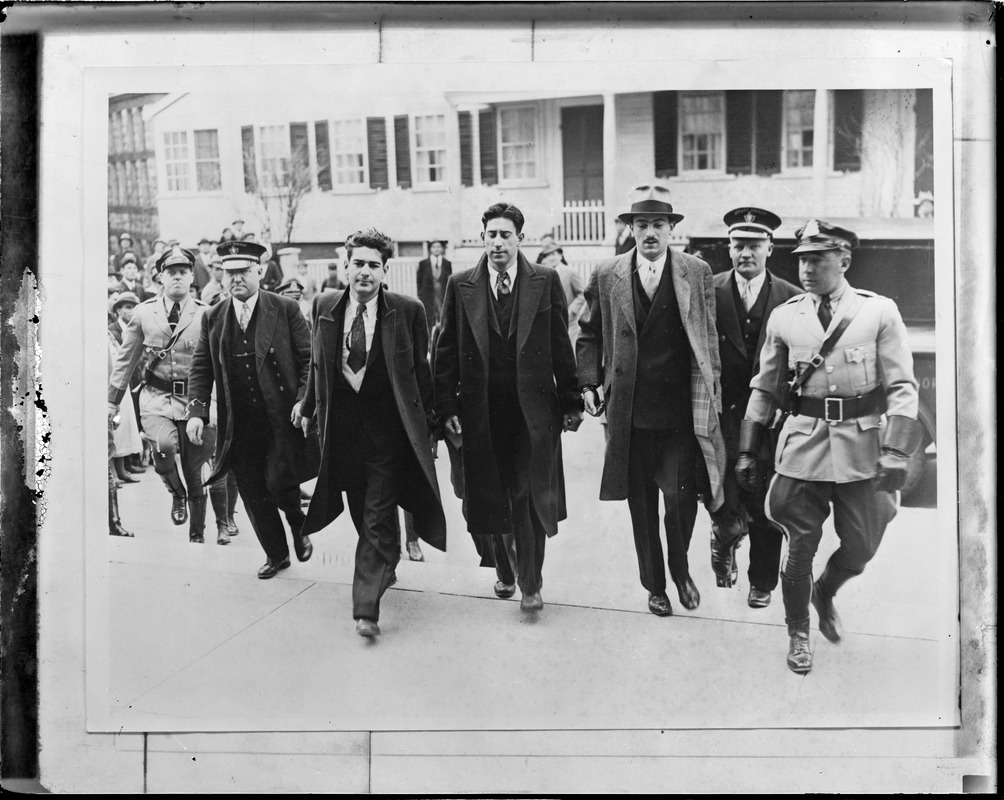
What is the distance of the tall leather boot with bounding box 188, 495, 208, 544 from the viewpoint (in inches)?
178

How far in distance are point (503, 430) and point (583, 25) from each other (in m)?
1.94

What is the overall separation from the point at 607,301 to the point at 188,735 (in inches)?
114

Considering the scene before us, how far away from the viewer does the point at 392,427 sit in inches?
173

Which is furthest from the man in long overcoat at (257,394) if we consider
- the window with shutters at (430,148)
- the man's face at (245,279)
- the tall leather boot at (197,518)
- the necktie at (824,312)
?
the necktie at (824,312)

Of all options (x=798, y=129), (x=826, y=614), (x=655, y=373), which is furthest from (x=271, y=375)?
(x=826, y=614)

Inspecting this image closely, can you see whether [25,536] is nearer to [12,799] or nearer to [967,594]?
[12,799]

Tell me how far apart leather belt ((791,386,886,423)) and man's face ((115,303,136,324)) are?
3.17m

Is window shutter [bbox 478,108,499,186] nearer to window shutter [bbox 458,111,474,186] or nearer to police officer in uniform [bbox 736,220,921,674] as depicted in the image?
window shutter [bbox 458,111,474,186]

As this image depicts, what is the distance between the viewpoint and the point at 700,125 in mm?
4320

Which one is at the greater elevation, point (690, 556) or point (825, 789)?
point (690, 556)

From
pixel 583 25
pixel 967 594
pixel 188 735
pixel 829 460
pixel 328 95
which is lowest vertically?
pixel 188 735

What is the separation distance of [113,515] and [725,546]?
9.70 ft

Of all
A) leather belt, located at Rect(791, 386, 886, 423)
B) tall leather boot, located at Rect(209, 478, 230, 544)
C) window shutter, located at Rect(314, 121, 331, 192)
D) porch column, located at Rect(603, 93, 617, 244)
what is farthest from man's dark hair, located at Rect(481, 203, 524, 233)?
tall leather boot, located at Rect(209, 478, 230, 544)

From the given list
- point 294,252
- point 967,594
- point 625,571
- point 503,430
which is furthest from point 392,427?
point 967,594
